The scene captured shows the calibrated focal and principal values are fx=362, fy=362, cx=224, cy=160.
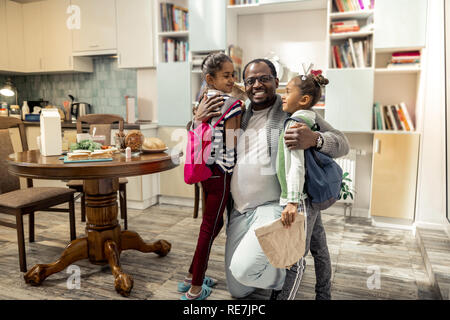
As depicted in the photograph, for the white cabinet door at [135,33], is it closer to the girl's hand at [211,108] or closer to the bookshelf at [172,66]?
the bookshelf at [172,66]

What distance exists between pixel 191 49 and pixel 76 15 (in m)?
1.61

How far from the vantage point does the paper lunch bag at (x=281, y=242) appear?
143 centimetres

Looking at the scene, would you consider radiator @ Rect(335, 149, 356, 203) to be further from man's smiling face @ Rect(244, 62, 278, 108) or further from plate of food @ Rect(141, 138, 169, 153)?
man's smiling face @ Rect(244, 62, 278, 108)

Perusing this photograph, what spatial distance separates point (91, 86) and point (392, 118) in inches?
136

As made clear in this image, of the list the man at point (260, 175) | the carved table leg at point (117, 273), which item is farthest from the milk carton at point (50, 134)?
the man at point (260, 175)

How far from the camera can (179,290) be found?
2014 millimetres

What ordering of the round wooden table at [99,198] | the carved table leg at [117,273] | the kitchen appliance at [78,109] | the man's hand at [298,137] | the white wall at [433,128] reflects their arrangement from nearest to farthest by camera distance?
the man's hand at [298,137] < the round wooden table at [99,198] < the carved table leg at [117,273] < the white wall at [433,128] < the kitchen appliance at [78,109]

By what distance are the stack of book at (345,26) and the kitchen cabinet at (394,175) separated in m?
0.96

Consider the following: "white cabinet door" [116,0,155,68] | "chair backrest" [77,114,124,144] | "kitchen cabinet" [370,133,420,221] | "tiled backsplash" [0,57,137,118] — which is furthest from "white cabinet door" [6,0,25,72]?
"kitchen cabinet" [370,133,420,221]

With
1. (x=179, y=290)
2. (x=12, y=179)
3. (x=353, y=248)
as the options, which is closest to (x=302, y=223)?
(x=179, y=290)

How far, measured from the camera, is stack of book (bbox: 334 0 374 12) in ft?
10.2

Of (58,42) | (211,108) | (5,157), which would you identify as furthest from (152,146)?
(58,42)

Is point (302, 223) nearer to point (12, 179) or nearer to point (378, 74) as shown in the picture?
point (12, 179)

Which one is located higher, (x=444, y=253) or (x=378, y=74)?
(x=378, y=74)
